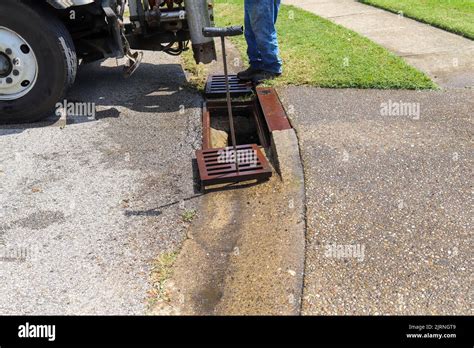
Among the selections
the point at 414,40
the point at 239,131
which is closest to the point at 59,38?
the point at 239,131

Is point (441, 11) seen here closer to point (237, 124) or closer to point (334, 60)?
point (334, 60)

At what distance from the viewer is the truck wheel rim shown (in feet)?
14.4

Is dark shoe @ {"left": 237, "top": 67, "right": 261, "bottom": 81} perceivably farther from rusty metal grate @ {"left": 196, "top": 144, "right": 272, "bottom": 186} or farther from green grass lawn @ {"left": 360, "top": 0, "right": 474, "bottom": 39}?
green grass lawn @ {"left": 360, "top": 0, "right": 474, "bottom": 39}

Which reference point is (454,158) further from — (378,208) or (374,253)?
(374,253)

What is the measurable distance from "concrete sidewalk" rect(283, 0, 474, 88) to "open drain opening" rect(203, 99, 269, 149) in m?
2.07

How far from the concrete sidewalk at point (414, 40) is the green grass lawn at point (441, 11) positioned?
139 mm

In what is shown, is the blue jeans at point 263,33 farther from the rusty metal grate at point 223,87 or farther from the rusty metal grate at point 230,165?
the rusty metal grate at point 230,165

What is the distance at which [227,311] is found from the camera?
8.34 feet

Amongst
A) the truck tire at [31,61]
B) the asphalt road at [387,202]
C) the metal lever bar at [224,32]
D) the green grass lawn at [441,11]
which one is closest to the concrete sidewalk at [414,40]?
the green grass lawn at [441,11]

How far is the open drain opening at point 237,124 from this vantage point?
15.1 feet

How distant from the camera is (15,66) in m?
4.45

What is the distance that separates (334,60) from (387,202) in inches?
122

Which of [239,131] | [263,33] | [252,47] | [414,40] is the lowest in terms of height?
[239,131]

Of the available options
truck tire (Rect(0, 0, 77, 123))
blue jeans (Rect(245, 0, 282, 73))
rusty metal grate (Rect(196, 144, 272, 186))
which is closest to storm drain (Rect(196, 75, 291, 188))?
rusty metal grate (Rect(196, 144, 272, 186))
